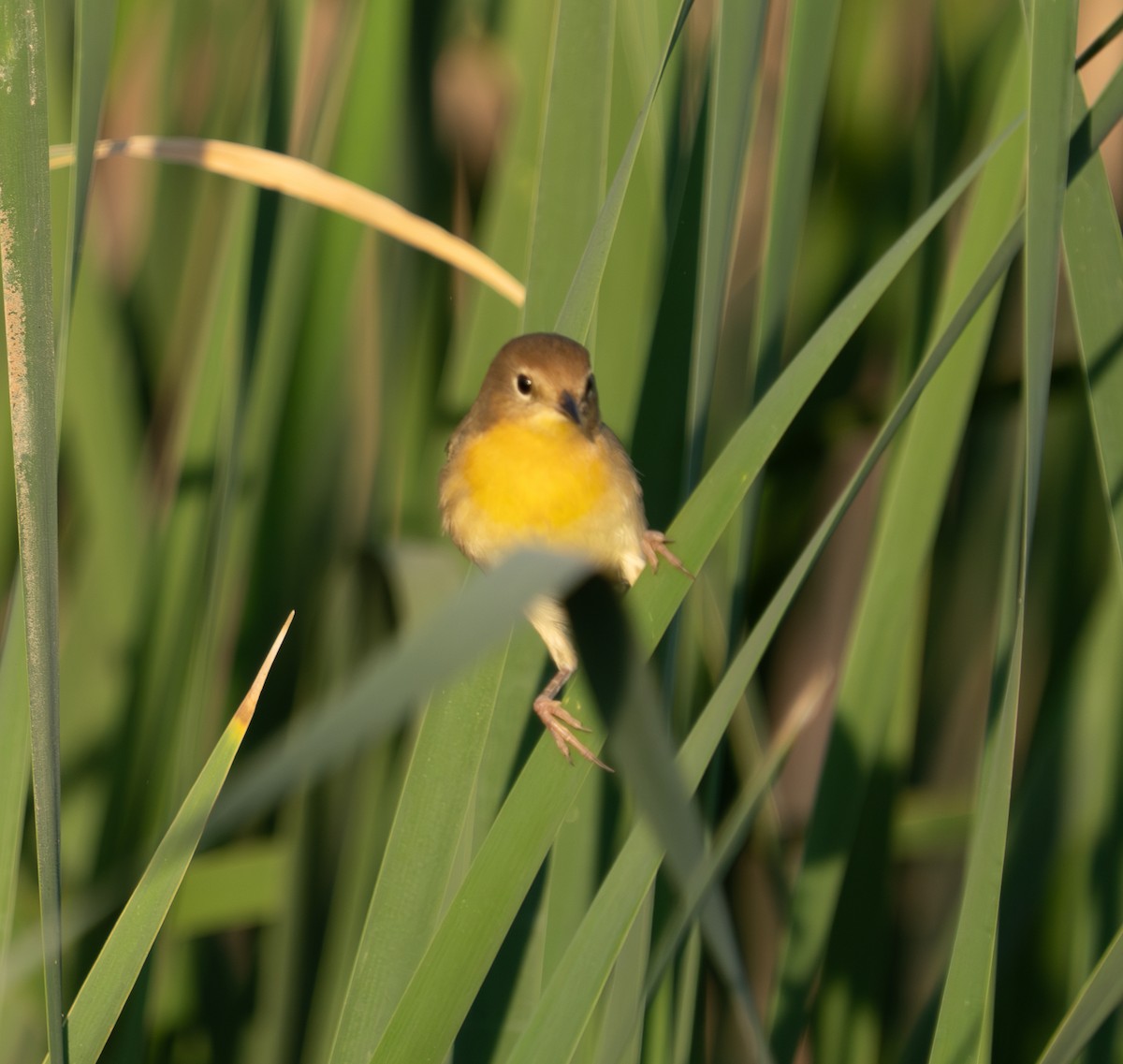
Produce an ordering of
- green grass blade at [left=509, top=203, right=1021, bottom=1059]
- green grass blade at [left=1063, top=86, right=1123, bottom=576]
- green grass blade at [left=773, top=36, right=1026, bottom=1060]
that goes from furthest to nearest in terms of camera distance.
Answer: green grass blade at [left=773, top=36, right=1026, bottom=1060], green grass blade at [left=1063, top=86, right=1123, bottom=576], green grass blade at [left=509, top=203, right=1021, bottom=1059]

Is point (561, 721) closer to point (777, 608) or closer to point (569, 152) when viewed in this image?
point (777, 608)

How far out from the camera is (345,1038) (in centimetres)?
118

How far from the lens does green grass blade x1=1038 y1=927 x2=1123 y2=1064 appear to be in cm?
95

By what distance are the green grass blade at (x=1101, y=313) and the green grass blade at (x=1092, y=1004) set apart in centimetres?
41

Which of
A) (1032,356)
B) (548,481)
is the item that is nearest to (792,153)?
(1032,356)

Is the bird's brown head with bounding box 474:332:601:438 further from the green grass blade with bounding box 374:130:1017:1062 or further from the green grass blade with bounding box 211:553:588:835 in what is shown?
the green grass blade with bounding box 211:553:588:835

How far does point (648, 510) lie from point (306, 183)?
0.57 metres

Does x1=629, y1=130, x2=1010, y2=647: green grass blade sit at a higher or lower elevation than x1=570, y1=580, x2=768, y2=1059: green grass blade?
higher

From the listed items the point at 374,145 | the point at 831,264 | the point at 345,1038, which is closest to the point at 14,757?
the point at 345,1038

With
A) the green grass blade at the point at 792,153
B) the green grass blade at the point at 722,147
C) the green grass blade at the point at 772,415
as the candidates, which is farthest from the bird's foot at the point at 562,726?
the green grass blade at the point at 792,153

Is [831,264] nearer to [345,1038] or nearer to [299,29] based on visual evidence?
[299,29]

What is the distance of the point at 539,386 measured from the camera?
66.9 inches

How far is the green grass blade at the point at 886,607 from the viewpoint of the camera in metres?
1.46

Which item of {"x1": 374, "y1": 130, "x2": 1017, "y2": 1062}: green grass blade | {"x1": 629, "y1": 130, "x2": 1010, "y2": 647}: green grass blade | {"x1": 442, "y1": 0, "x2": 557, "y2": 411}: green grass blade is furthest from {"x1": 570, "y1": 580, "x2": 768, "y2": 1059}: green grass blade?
{"x1": 442, "y1": 0, "x2": 557, "y2": 411}: green grass blade
